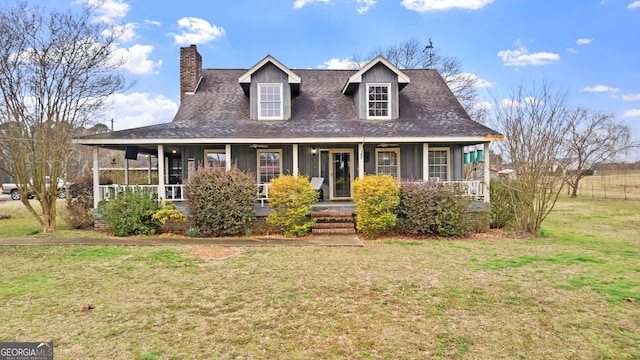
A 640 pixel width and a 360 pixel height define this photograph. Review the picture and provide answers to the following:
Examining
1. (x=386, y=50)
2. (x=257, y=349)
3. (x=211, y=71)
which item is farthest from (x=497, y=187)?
(x=386, y=50)

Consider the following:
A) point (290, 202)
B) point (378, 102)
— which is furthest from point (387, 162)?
point (290, 202)

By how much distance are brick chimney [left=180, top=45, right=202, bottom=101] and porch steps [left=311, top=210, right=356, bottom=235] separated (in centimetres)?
876

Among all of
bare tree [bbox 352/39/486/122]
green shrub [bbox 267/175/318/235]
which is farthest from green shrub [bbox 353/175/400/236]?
bare tree [bbox 352/39/486/122]

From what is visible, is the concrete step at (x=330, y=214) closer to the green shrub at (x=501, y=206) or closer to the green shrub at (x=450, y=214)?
the green shrub at (x=450, y=214)

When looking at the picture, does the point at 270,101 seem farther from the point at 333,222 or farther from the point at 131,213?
the point at 131,213

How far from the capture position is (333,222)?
35.7 feet

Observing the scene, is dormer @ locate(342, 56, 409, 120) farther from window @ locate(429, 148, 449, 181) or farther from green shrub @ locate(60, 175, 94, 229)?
green shrub @ locate(60, 175, 94, 229)

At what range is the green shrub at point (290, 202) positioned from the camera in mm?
9875

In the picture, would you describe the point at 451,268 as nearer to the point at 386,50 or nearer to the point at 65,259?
the point at 65,259

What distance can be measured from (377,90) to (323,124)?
9.50 ft

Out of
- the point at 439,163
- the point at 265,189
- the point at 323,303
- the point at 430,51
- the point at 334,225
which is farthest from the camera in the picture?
the point at 430,51

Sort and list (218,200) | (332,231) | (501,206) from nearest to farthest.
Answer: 1. (218,200)
2. (332,231)
3. (501,206)

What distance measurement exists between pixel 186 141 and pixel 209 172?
1.91 meters

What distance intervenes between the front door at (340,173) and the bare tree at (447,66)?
52.7ft
